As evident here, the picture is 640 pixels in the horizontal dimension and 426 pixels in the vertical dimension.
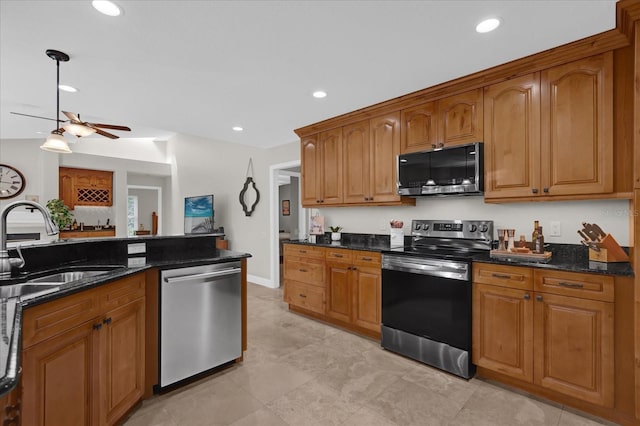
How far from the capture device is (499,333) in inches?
91.4

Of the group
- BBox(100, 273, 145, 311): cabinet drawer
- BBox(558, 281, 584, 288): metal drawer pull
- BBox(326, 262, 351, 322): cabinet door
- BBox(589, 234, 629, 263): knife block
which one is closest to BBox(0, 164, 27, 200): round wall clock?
BBox(100, 273, 145, 311): cabinet drawer

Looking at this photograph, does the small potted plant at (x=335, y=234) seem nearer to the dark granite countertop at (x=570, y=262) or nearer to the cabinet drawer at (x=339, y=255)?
the cabinet drawer at (x=339, y=255)

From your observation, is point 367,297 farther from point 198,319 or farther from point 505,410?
point 198,319

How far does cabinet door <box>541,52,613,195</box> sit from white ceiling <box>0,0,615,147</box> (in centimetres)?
26

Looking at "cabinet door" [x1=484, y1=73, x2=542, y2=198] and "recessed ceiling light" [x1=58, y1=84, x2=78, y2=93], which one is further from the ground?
"recessed ceiling light" [x1=58, y1=84, x2=78, y2=93]

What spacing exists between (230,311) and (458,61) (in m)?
2.67

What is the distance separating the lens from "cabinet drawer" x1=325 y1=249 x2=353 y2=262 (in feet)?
11.1

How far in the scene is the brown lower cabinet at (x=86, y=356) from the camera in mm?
1299

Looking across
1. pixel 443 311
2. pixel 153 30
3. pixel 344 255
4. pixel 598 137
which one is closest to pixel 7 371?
pixel 153 30

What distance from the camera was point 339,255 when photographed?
3473 millimetres

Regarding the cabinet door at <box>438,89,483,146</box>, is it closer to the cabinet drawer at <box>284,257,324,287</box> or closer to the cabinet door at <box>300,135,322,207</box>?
the cabinet door at <box>300,135,322,207</box>

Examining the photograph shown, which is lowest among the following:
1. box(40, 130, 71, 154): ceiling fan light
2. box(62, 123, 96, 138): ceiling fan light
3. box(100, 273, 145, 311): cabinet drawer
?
box(100, 273, 145, 311): cabinet drawer

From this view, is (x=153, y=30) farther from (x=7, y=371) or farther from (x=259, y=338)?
(x=259, y=338)

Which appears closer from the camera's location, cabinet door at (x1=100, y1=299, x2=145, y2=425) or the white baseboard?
cabinet door at (x1=100, y1=299, x2=145, y2=425)
